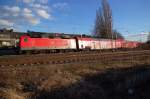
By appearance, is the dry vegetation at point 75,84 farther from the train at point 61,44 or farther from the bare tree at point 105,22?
the bare tree at point 105,22

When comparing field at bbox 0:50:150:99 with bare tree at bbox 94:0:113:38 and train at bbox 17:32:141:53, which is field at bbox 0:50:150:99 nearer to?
train at bbox 17:32:141:53

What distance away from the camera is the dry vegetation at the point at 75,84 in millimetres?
10391

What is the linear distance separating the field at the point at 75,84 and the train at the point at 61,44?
64.5 feet

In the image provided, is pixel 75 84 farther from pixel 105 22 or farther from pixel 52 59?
pixel 105 22

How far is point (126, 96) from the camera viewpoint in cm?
1200

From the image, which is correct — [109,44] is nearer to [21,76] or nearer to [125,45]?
[125,45]

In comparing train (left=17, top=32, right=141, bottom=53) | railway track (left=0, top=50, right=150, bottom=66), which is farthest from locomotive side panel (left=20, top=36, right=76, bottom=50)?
railway track (left=0, top=50, right=150, bottom=66)

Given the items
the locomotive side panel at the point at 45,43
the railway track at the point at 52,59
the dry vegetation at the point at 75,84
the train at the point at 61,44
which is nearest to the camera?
the dry vegetation at the point at 75,84

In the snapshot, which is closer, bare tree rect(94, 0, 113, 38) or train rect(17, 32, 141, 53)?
train rect(17, 32, 141, 53)

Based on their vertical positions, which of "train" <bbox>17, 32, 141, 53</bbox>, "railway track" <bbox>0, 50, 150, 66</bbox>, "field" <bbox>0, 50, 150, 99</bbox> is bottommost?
"field" <bbox>0, 50, 150, 99</bbox>

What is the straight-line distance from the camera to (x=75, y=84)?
11.7 metres

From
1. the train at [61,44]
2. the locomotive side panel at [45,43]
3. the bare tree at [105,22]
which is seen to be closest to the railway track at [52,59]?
the locomotive side panel at [45,43]

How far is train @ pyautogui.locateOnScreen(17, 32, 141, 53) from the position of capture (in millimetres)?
33834

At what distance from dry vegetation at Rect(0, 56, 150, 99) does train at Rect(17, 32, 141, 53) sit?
64.6 ft
